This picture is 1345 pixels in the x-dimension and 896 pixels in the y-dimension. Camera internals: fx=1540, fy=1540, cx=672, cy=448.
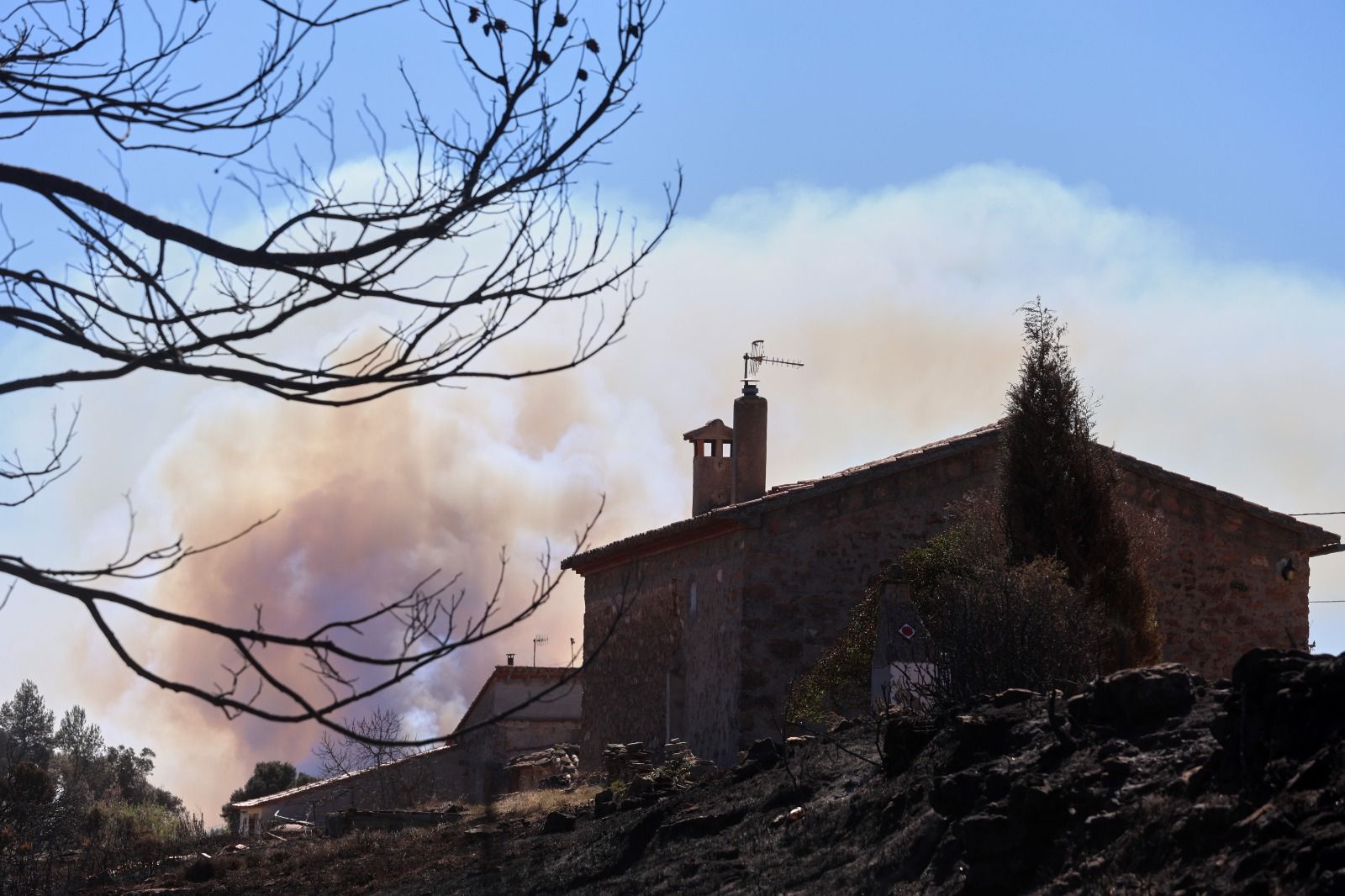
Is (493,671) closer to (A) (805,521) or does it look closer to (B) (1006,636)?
(A) (805,521)

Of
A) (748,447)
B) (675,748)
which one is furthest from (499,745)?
(675,748)

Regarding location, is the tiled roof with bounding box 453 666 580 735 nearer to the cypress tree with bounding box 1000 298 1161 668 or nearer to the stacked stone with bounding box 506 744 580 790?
the stacked stone with bounding box 506 744 580 790

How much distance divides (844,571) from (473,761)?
13.1 meters

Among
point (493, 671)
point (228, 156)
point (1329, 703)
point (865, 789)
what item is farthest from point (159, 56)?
point (493, 671)

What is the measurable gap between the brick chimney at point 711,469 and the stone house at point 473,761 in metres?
5.30

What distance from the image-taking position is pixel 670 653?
21.8 m

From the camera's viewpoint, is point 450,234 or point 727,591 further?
point 727,591

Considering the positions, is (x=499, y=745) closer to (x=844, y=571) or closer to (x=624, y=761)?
(x=624, y=761)

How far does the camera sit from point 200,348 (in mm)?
5785

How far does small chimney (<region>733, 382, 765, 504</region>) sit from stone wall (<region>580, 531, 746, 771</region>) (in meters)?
1.60

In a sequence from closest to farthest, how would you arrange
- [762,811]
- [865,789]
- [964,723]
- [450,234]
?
1. [450,234]
2. [964,723]
3. [865,789]
4. [762,811]

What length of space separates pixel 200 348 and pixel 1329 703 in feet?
16.8

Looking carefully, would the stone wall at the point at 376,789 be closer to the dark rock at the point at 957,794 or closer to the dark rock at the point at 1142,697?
the dark rock at the point at 957,794

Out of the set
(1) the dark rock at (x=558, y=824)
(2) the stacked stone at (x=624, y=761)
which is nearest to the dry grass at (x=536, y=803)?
(2) the stacked stone at (x=624, y=761)
